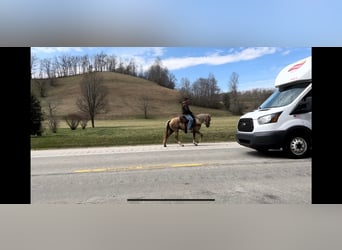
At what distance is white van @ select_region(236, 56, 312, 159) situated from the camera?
13.2 feet

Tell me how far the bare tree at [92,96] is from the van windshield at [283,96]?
7.00 feet

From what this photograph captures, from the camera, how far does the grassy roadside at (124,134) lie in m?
3.98

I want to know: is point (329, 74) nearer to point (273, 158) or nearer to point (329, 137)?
point (329, 137)

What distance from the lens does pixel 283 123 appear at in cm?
407

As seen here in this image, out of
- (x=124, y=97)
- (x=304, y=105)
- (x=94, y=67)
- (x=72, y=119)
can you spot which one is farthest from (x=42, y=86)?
(x=304, y=105)

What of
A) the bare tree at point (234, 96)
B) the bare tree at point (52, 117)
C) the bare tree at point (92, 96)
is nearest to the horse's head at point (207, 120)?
the bare tree at point (234, 96)

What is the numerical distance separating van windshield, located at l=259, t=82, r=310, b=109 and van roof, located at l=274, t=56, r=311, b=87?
0.11 m

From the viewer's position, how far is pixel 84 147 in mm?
3986

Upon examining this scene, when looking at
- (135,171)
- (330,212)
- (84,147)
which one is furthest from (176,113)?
(330,212)

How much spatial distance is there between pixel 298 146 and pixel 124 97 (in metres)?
2.44

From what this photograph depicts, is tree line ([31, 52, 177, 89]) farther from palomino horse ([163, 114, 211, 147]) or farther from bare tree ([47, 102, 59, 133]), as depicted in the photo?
palomino horse ([163, 114, 211, 147])

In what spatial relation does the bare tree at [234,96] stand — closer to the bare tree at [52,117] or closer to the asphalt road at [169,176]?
the asphalt road at [169,176]

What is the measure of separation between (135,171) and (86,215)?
31.6 inches

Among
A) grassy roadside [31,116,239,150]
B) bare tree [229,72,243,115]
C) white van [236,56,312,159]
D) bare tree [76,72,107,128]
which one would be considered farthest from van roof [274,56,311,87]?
bare tree [76,72,107,128]
